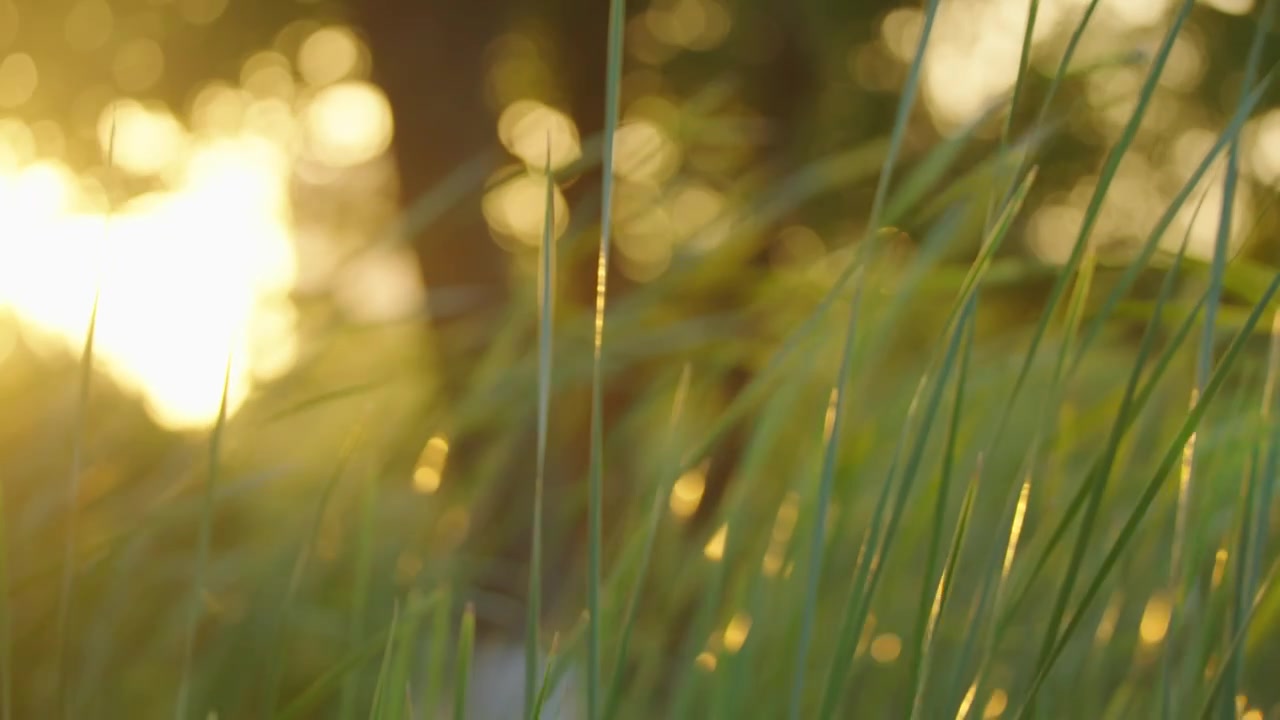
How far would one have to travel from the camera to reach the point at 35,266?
887 mm

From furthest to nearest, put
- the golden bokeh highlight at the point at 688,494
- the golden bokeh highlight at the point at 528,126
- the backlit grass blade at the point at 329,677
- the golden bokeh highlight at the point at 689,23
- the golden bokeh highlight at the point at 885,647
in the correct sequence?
the golden bokeh highlight at the point at 689,23 → the golden bokeh highlight at the point at 528,126 → the golden bokeh highlight at the point at 688,494 → the golden bokeh highlight at the point at 885,647 → the backlit grass blade at the point at 329,677

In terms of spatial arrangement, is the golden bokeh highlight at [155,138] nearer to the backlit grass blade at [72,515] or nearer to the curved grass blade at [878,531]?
the backlit grass blade at [72,515]

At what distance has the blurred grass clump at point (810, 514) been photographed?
345 millimetres

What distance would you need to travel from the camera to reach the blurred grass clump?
0.35m

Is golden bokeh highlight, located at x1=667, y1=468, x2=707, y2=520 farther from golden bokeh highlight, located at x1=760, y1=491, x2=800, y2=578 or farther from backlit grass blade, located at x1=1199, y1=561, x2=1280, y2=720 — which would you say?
backlit grass blade, located at x1=1199, y1=561, x2=1280, y2=720

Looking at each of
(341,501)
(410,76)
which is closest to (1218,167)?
(341,501)

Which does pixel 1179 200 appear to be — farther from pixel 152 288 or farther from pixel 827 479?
pixel 152 288

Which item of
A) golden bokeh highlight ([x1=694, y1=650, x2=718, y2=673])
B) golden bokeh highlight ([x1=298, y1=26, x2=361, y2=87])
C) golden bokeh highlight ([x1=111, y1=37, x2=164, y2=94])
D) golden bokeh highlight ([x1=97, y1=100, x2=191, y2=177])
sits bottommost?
golden bokeh highlight ([x1=694, y1=650, x2=718, y2=673])

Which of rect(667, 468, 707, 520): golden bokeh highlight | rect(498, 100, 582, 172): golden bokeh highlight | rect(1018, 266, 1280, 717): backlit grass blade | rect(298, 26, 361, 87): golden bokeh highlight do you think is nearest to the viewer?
rect(1018, 266, 1280, 717): backlit grass blade

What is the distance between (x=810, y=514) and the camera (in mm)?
589

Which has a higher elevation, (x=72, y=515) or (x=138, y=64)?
(x=138, y=64)

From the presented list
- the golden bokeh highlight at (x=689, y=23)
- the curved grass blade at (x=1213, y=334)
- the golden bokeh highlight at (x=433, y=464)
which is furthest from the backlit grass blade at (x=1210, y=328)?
the golden bokeh highlight at (x=689, y=23)

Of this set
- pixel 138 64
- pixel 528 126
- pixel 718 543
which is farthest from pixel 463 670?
pixel 138 64

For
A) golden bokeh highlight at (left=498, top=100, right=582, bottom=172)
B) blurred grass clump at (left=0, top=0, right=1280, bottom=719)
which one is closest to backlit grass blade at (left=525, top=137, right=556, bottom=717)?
blurred grass clump at (left=0, top=0, right=1280, bottom=719)
